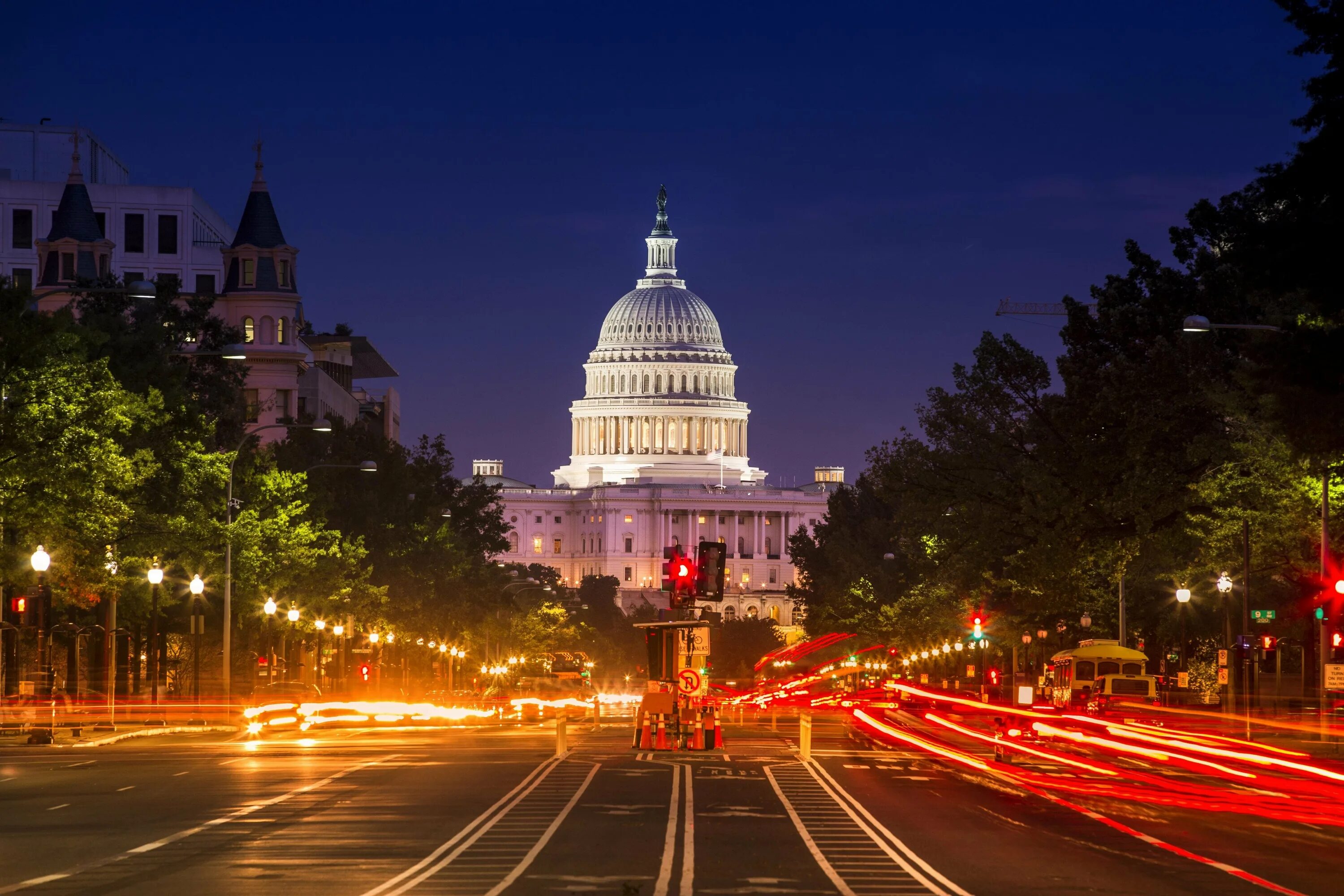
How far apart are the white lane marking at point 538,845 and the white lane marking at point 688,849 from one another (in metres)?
1.72

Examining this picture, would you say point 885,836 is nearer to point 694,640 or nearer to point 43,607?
point 694,640

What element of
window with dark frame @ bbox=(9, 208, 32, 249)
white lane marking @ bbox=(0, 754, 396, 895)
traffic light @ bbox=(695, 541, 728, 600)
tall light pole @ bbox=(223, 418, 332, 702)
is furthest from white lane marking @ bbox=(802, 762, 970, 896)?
window with dark frame @ bbox=(9, 208, 32, 249)

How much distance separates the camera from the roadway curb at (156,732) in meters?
50.6

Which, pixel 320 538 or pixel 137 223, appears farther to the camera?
pixel 137 223

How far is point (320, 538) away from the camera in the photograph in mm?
80188

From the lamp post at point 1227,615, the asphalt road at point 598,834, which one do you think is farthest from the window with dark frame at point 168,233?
the asphalt road at point 598,834

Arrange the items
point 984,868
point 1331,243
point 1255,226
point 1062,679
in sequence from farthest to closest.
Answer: point 1062,679 < point 1255,226 < point 1331,243 < point 984,868

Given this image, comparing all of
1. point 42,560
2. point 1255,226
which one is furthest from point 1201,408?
point 42,560

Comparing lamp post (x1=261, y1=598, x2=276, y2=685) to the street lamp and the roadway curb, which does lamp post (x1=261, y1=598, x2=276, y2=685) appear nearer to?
the roadway curb

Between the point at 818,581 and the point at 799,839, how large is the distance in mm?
144742

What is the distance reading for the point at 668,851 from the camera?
81.1 feet

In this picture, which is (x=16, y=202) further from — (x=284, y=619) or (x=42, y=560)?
(x=42, y=560)

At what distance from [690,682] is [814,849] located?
22.5 metres

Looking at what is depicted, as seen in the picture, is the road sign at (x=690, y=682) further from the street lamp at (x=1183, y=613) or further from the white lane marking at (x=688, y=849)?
the street lamp at (x=1183, y=613)
